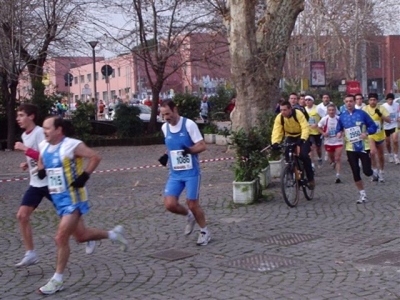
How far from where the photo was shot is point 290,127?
1202 cm

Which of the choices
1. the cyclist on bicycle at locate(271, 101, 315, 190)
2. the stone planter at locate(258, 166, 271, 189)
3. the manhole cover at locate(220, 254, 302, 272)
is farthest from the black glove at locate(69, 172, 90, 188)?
the stone planter at locate(258, 166, 271, 189)

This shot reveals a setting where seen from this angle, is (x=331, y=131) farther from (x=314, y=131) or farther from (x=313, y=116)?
(x=313, y=116)

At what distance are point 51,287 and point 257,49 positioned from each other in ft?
43.5

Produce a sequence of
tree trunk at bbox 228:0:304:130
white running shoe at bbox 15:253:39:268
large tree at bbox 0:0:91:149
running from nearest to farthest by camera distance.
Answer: white running shoe at bbox 15:253:39:268 < tree trunk at bbox 228:0:304:130 < large tree at bbox 0:0:91:149

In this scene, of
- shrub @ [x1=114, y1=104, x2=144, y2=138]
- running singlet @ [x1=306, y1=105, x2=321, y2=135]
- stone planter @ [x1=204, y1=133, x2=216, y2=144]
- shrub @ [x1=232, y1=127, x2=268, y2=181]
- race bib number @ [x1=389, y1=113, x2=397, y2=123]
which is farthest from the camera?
shrub @ [x1=114, y1=104, x2=144, y2=138]

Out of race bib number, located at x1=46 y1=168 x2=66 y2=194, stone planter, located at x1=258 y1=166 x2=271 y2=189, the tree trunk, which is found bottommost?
stone planter, located at x1=258 y1=166 x2=271 y2=189

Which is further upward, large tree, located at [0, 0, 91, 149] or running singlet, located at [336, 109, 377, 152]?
large tree, located at [0, 0, 91, 149]

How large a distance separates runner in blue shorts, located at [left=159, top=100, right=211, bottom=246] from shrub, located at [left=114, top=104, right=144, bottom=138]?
1958cm

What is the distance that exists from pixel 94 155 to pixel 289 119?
5634 mm

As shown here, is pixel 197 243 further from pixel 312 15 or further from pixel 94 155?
pixel 312 15

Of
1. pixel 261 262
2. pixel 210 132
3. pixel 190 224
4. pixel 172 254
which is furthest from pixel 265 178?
pixel 210 132

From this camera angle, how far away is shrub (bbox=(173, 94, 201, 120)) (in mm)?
28703

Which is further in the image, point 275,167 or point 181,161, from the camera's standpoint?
point 275,167

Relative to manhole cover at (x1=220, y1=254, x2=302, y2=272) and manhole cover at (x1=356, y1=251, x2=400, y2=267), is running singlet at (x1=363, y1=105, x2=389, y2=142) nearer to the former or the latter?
manhole cover at (x1=356, y1=251, x2=400, y2=267)
